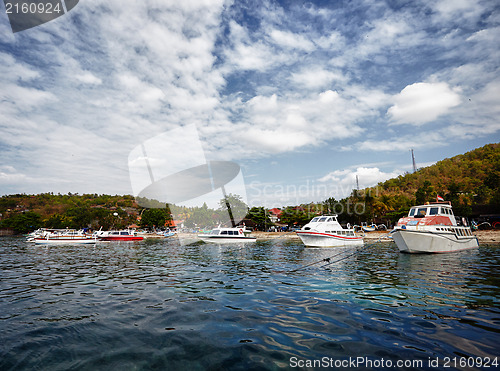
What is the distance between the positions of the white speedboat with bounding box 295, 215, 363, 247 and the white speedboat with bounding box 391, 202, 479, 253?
8.65 m

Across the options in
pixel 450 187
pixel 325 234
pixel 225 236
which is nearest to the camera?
pixel 325 234

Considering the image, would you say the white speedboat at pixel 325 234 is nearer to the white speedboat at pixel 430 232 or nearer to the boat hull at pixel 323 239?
the boat hull at pixel 323 239

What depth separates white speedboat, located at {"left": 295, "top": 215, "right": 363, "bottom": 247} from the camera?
30719mm

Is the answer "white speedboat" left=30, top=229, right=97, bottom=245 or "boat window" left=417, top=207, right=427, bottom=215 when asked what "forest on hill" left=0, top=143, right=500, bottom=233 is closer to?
"boat window" left=417, top=207, right=427, bottom=215

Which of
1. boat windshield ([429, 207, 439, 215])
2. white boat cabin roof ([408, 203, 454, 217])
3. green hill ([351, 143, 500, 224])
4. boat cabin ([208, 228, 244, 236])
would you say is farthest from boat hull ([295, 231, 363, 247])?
green hill ([351, 143, 500, 224])

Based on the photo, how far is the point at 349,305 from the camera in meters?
7.77

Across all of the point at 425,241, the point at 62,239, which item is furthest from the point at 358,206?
the point at 62,239

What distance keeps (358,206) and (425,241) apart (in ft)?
168

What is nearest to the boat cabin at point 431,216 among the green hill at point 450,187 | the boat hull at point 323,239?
the boat hull at point 323,239

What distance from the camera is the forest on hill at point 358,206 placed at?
6914 cm

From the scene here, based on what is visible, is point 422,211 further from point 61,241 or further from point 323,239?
point 61,241

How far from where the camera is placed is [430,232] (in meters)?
21.2

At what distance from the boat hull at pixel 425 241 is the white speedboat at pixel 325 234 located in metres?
8.79

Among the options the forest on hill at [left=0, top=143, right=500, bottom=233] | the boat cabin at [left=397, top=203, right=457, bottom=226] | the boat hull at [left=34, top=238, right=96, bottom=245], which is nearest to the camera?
the boat cabin at [left=397, top=203, right=457, bottom=226]
